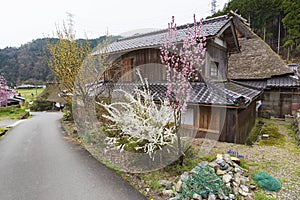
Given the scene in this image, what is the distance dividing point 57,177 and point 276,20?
105 feet

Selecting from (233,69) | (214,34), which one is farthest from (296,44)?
(214,34)

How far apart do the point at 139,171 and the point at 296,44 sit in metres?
28.3

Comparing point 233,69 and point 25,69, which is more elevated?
point 25,69

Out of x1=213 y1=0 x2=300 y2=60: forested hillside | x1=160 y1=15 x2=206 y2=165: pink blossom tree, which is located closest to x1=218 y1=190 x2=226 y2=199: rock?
x1=160 y1=15 x2=206 y2=165: pink blossom tree

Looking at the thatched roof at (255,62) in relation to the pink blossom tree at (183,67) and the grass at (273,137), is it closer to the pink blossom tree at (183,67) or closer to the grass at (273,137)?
the grass at (273,137)

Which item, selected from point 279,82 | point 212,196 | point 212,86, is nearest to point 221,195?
point 212,196

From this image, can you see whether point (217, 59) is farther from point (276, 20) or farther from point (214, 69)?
point (276, 20)

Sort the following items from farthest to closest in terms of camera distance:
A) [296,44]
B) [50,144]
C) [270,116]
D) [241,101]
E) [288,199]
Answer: [296,44] < [270,116] < [50,144] < [241,101] < [288,199]

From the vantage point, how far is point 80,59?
7094 millimetres

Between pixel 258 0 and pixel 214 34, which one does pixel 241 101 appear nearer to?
pixel 214 34

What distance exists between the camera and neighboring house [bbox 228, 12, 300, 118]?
32.9ft

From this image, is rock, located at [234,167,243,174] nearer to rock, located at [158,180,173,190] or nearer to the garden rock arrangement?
the garden rock arrangement

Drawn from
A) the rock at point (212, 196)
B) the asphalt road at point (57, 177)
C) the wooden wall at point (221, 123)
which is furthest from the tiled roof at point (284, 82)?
the asphalt road at point (57, 177)

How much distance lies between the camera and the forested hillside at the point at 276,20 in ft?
62.8
